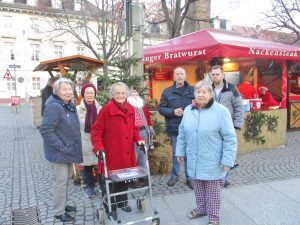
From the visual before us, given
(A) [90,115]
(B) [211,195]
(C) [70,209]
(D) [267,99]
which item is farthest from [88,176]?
(D) [267,99]

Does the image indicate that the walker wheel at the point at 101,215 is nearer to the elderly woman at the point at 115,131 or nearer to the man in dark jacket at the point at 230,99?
the elderly woman at the point at 115,131

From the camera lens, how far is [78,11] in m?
19.3

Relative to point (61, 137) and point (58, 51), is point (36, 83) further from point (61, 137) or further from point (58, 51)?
point (61, 137)

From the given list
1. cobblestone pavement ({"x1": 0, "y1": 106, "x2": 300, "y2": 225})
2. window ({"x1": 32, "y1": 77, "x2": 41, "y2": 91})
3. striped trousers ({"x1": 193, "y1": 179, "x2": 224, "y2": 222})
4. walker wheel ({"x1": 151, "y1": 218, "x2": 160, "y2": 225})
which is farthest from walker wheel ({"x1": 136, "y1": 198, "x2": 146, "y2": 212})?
window ({"x1": 32, "y1": 77, "x2": 41, "y2": 91})

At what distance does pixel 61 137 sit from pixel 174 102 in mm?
1919

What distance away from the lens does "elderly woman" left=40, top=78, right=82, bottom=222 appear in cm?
368

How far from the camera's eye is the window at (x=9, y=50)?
123ft

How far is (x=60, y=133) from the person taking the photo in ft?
12.4

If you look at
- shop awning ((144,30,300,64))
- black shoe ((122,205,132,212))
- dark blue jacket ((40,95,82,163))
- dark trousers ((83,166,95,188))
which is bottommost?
black shoe ((122,205,132,212))

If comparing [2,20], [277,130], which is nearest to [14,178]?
[277,130]

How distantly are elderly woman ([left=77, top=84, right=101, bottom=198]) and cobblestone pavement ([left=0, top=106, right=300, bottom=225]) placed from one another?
38 centimetres

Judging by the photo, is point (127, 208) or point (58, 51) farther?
point (58, 51)

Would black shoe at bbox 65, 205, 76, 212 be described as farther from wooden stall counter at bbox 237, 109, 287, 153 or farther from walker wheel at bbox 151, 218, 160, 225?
wooden stall counter at bbox 237, 109, 287, 153

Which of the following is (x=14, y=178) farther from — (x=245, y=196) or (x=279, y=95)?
(x=279, y=95)
